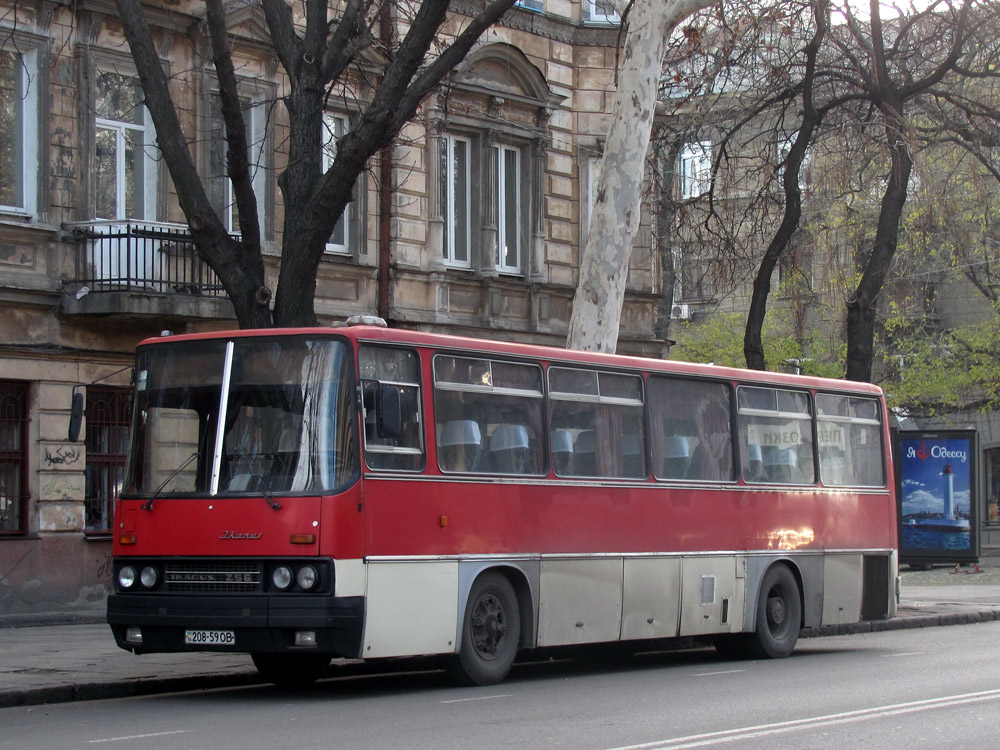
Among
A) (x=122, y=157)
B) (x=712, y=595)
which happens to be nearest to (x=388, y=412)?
(x=712, y=595)

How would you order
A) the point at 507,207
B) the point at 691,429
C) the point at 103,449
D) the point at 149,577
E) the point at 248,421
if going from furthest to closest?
1. the point at 507,207
2. the point at 103,449
3. the point at 691,429
4. the point at 149,577
5. the point at 248,421

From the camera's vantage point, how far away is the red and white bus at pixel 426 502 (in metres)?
11.7

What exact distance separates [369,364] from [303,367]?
51 centimetres

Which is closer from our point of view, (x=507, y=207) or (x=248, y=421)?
(x=248, y=421)

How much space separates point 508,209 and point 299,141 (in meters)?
12.2

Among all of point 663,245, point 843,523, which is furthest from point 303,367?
point 663,245

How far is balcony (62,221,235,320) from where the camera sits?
19.9m

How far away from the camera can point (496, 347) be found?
13453mm

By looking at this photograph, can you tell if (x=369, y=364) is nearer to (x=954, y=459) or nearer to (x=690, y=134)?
(x=690, y=134)

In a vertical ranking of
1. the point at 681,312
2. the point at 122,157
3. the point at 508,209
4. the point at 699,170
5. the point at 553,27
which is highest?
the point at 553,27

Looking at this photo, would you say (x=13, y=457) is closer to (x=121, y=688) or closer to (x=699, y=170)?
(x=121, y=688)

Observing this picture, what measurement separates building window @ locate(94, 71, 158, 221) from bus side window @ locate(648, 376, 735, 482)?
8694 millimetres

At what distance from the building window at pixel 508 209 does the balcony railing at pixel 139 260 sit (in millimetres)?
6682

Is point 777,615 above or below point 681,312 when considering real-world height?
below
